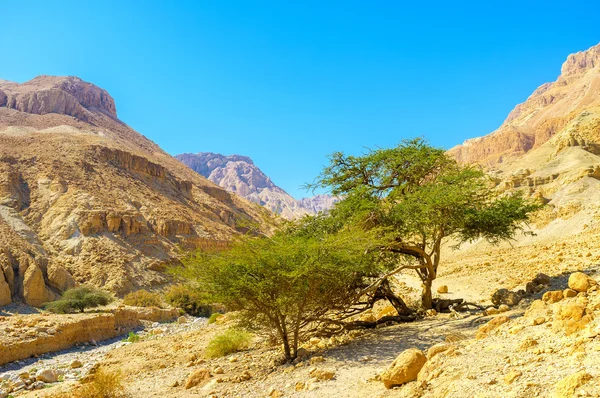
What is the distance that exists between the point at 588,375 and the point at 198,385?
306 inches

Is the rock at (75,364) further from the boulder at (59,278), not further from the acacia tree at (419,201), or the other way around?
the boulder at (59,278)

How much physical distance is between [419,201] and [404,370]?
7447mm

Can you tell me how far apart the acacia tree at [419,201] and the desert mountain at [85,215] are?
23570mm

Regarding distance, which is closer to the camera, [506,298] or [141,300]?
[506,298]

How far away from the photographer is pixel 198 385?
947 centimetres

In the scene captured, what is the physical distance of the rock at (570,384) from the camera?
3926 millimetres

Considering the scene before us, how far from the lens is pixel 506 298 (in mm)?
12992

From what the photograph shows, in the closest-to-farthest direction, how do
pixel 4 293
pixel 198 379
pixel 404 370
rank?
1. pixel 404 370
2. pixel 198 379
3. pixel 4 293

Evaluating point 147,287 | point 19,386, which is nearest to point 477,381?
point 19,386

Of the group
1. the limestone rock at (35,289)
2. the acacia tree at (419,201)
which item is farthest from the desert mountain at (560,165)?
the limestone rock at (35,289)

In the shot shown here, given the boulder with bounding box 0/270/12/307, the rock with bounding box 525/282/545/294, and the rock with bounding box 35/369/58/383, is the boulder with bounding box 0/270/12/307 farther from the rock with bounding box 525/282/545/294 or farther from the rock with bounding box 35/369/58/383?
the rock with bounding box 525/282/545/294

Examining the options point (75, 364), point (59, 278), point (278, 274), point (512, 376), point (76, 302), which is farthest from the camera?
point (59, 278)

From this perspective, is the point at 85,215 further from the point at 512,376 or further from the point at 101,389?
the point at 512,376

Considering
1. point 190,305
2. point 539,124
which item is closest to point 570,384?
point 190,305
